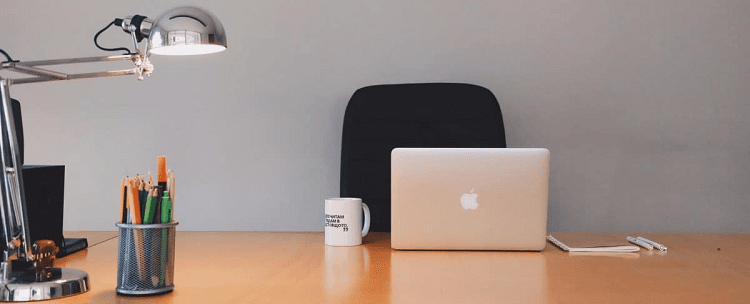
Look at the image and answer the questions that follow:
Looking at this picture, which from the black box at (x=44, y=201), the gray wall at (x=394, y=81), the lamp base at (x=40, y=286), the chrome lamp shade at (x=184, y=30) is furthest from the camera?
the gray wall at (x=394, y=81)

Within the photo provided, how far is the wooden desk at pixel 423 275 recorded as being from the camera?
0.99 meters

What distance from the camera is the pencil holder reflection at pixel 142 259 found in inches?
39.2

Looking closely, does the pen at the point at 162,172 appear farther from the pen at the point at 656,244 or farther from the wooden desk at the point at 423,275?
the pen at the point at 656,244

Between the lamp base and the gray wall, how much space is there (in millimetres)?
1366

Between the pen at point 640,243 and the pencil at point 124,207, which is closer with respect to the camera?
the pencil at point 124,207

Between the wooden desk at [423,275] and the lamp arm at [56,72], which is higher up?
the lamp arm at [56,72]

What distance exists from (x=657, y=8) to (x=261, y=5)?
1.38 metres

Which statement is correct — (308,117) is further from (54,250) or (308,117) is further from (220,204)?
(54,250)

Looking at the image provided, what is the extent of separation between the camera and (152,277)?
3.28 ft

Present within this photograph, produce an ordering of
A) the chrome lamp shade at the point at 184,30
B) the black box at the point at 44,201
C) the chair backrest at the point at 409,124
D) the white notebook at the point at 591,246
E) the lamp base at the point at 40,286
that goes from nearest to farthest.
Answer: the lamp base at the point at 40,286 → the chrome lamp shade at the point at 184,30 → the black box at the point at 44,201 → the white notebook at the point at 591,246 → the chair backrest at the point at 409,124

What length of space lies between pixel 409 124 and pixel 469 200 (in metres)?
0.70

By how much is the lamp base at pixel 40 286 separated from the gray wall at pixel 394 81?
1.37 meters

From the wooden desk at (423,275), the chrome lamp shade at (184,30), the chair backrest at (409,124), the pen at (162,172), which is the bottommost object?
the wooden desk at (423,275)

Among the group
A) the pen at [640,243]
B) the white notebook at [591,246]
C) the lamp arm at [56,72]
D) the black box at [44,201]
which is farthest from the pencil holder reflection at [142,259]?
the pen at [640,243]
